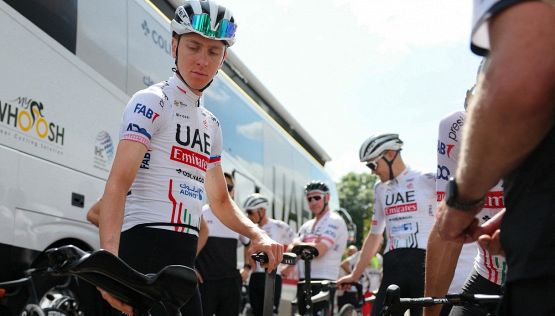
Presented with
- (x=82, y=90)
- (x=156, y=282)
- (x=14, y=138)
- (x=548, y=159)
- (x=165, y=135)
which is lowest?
(x=156, y=282)

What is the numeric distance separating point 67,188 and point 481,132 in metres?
4.53

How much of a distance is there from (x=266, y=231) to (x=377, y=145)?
12.1ft

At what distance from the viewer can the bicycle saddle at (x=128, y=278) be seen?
1530mm

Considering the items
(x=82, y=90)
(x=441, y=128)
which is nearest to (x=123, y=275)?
(x=441, y=128)

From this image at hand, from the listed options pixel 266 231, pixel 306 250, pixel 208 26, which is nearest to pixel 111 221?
pixel 208 26

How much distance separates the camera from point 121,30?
21.7ft

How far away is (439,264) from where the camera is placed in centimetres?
277

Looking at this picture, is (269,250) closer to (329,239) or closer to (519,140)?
(519,140)

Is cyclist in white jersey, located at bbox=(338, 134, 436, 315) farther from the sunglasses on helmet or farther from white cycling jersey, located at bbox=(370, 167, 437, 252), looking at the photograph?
the sunglasses on helmet

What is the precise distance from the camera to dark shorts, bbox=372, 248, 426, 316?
18.0 ft

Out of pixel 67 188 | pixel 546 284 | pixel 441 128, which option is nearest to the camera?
pixel 546 284

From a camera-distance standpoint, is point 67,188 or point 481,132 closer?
point 481,132

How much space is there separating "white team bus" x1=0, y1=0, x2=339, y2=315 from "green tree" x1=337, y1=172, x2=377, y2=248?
228ft

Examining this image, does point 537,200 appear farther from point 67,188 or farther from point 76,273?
point 67,188
